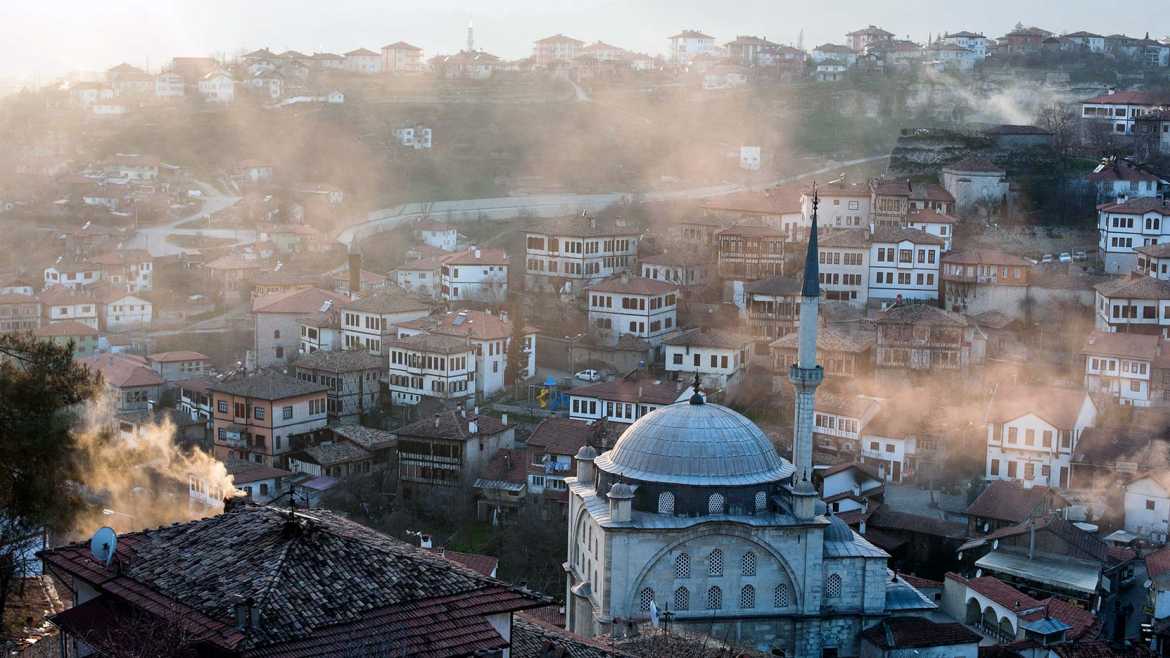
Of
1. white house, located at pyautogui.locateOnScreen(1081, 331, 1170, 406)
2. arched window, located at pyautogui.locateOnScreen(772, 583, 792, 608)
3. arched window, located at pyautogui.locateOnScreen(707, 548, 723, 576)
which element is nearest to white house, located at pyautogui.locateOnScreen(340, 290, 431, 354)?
white house, located at pyautogui.locateOnScreen(1081, 331, 1170, 406)

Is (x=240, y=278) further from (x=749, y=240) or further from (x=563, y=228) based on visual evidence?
(x=749, y=240)

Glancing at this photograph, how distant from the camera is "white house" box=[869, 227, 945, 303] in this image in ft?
125

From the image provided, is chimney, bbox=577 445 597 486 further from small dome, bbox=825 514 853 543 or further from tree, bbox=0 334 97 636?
→ tree, bbox=0 334 97 636

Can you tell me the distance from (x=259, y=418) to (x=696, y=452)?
14770 millimetres

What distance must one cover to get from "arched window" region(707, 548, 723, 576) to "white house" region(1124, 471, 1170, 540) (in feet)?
33.6

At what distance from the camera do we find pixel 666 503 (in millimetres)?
21703

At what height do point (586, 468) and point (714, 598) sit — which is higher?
point (586, 468)

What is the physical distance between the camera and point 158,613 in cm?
1201

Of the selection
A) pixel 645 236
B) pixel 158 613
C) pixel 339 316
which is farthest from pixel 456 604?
pixel 645 236

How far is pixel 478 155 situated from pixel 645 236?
A: 2152cm

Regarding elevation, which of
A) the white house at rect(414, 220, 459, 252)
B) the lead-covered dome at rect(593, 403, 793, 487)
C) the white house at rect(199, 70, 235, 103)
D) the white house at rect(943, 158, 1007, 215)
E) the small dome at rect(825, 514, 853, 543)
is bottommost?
the small dome at rect(825, 514, 853, 543)

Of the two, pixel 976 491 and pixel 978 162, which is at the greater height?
pixel 978 162

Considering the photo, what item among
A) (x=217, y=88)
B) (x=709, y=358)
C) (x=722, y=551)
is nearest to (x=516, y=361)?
(x=709, y=358)

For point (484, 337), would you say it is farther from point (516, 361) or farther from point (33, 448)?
point (33, 448)
